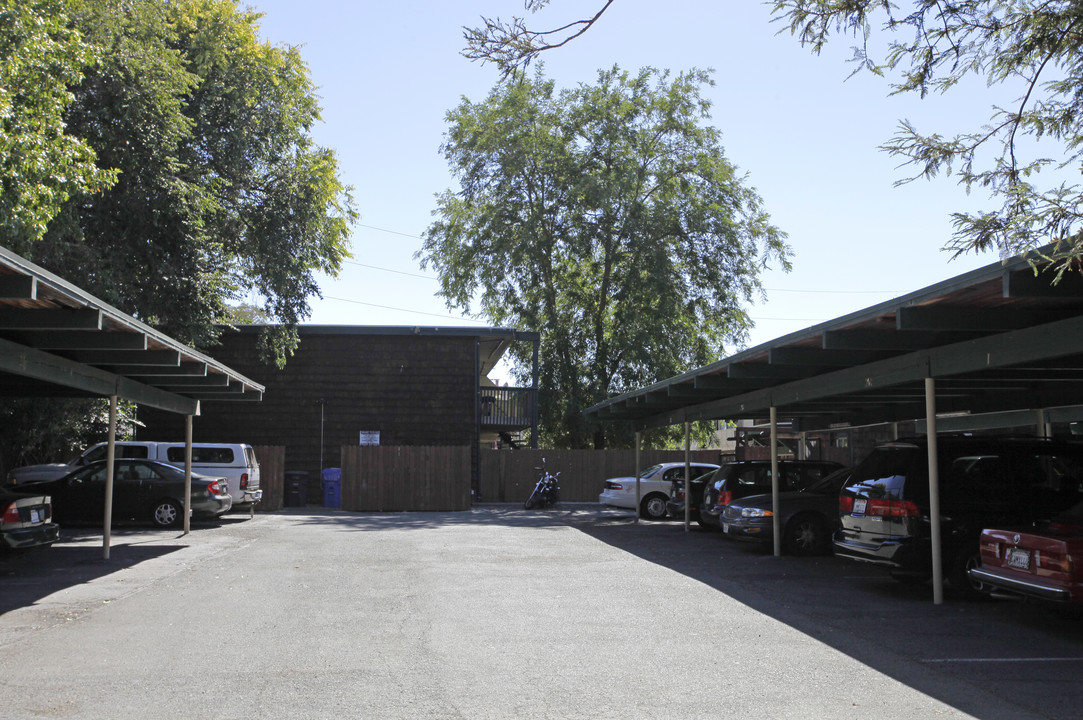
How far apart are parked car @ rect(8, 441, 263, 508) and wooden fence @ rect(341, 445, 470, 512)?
375 cm

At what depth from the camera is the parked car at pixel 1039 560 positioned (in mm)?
7645

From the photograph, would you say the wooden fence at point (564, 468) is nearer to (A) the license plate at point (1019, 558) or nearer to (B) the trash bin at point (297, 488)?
(B) the trash bin at point (297, 488)

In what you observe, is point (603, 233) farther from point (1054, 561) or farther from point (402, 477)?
point (1054, 561)

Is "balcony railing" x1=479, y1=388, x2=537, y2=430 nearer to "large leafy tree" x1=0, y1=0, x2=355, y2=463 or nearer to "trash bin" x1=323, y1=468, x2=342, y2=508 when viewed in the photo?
"trash bin" x1=323, y1=468, x2=342, y2=508

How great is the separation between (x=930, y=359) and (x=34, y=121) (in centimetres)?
1390

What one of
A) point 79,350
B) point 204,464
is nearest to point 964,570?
point 79,350

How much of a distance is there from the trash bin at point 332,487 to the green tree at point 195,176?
155 inches

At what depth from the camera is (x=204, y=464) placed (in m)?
21.6

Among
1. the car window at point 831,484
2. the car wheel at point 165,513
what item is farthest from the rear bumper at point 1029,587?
the car wheel at point 165,513

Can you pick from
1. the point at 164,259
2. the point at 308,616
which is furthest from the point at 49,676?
the point at 164,259

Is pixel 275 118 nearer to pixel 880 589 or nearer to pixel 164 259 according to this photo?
pixel 164 259

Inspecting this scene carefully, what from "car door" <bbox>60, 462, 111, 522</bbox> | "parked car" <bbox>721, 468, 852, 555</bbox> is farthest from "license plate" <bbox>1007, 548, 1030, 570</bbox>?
"car door" <bbox>60, 462, 111, 522</bbox>

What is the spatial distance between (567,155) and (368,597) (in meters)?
26.0

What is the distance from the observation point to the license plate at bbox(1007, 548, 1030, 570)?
8133mm
